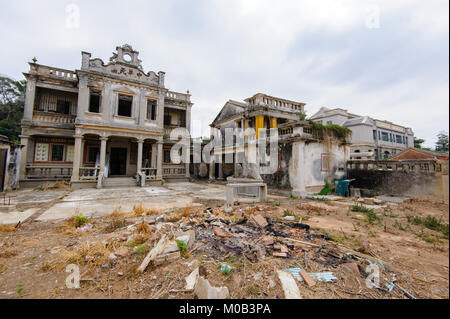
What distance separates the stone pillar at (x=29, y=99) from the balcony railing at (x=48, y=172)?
329 cm

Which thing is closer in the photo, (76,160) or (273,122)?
(76,160)

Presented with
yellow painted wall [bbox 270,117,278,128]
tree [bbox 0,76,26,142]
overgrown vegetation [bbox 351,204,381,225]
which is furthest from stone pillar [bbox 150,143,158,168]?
tree [bbox 0,76,26,142]

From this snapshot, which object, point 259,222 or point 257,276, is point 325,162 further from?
point 257,276

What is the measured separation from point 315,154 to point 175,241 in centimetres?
857

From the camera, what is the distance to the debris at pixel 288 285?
2.09 meters

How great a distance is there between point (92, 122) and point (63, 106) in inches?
166

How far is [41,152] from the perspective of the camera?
1293 cm

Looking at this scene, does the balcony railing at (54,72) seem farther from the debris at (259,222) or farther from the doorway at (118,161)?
the debris at (259,222)

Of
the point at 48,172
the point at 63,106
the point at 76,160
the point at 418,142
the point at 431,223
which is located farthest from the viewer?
the point at 418,142

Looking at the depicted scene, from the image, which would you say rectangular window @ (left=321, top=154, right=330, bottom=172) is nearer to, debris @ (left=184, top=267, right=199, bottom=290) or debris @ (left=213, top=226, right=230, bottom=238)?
debris @ (left=213, top=226, right=230, bottom=238)

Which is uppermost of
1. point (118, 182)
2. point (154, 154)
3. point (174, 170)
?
point (154, 154)

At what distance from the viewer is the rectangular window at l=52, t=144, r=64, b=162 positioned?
43.7 ft

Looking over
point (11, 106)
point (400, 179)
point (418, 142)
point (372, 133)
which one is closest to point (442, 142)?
point (418, 142)
